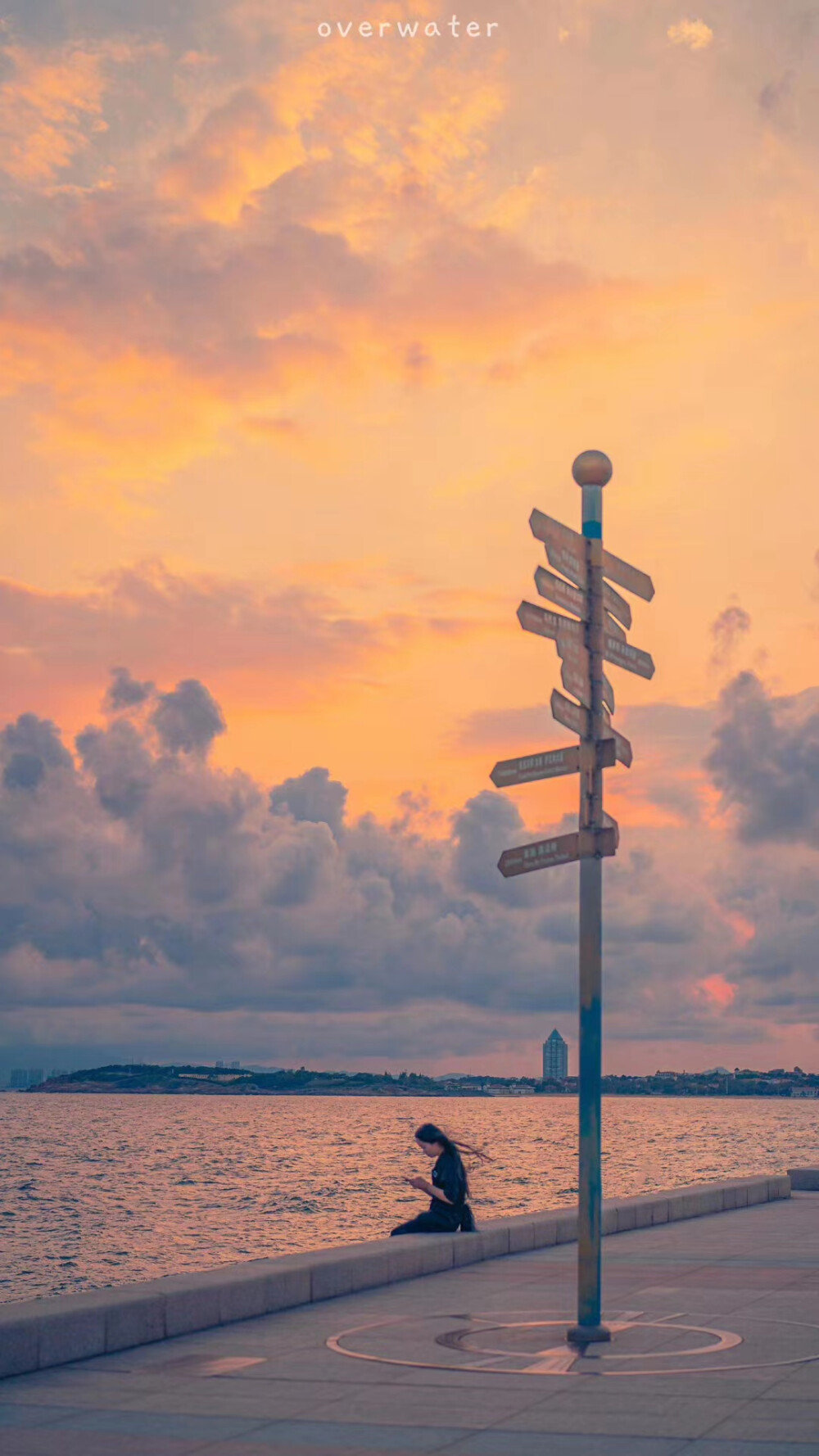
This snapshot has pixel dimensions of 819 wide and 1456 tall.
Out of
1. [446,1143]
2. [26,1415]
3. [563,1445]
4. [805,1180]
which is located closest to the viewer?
[563,1445]

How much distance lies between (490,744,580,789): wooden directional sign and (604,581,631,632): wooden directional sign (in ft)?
4.07

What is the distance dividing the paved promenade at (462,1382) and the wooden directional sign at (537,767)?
3824 millimetres

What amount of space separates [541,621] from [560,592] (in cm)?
30

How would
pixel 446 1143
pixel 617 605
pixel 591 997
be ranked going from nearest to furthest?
pixel 591 997, pixel 617 605, pixel 446 1143

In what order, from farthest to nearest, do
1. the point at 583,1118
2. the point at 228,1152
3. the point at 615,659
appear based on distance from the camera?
the point at 228,1152 < the point at 615,659 < the point at 583,1118

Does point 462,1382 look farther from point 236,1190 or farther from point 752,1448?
point 236,1190

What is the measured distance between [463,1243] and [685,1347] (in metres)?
5.09

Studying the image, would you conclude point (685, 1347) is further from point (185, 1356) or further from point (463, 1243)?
point (463, 1243)

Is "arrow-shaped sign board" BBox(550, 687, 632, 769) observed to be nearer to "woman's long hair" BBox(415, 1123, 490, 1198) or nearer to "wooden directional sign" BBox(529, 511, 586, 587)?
"wooden directional sign" BBox(529, 511, 586, 587)

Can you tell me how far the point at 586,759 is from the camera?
12320 millimetres

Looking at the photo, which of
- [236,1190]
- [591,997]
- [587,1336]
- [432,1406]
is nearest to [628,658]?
[591,997]

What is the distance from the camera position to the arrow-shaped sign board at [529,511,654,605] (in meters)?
12.3

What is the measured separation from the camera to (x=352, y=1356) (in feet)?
36.4

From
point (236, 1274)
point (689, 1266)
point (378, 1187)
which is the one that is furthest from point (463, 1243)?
point (378, 1187)
